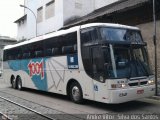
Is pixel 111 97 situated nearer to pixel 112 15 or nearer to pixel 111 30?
pixel 111 30

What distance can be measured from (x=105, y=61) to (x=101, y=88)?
0.97 m

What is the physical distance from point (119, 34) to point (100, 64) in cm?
144

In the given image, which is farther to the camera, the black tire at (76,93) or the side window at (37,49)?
the side window at (37,49)

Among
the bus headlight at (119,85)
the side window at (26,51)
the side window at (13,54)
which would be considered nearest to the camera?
the bus headlight at (119,85)

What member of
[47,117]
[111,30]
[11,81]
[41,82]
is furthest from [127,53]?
[11,81]

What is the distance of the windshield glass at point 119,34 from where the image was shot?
11036 mm

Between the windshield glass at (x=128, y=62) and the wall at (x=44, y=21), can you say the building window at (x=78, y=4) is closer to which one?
the wall at (x=44, y=21)

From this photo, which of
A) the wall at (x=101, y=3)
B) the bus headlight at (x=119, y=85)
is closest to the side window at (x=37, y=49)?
the bus headlight at (x=119, y=85)

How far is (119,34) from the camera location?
448 inches

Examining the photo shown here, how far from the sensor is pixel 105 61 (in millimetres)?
10602

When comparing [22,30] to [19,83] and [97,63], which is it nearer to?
[19,83]

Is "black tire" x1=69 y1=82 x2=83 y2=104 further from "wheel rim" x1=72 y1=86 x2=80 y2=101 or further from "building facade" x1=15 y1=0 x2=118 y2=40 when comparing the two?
"building facade" x1=15 y1=0 x2=118 y2=40

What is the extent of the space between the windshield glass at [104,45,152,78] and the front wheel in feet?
7.40

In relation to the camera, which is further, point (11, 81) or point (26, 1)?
point (26, 1)
